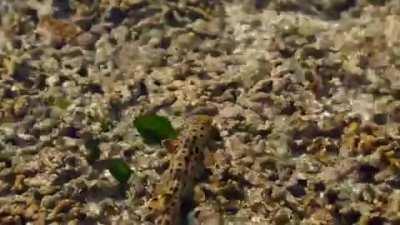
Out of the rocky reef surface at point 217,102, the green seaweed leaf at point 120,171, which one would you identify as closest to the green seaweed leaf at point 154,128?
the rocky reef surface at point 217,102

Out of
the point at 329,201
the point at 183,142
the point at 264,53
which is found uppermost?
the point at 264,53

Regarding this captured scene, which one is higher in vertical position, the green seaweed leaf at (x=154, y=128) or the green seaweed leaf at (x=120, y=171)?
the green seaweed leaf at (x=154, y=128)

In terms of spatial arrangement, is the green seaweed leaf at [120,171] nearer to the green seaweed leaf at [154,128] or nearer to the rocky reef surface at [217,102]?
the rocky reef surface at [217,102]

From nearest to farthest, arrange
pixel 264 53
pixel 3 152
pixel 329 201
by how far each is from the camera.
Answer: pixel 329 201
pixel 3 152
pixel 264 53

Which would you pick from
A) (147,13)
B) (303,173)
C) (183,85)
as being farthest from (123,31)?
(303,173)

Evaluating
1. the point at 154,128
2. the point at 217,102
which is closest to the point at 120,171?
the point at 154,128

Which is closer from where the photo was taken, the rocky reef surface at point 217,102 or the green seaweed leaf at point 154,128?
the rocky reef surface at point 217,102

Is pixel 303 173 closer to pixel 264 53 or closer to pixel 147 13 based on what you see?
pixel 264 53
